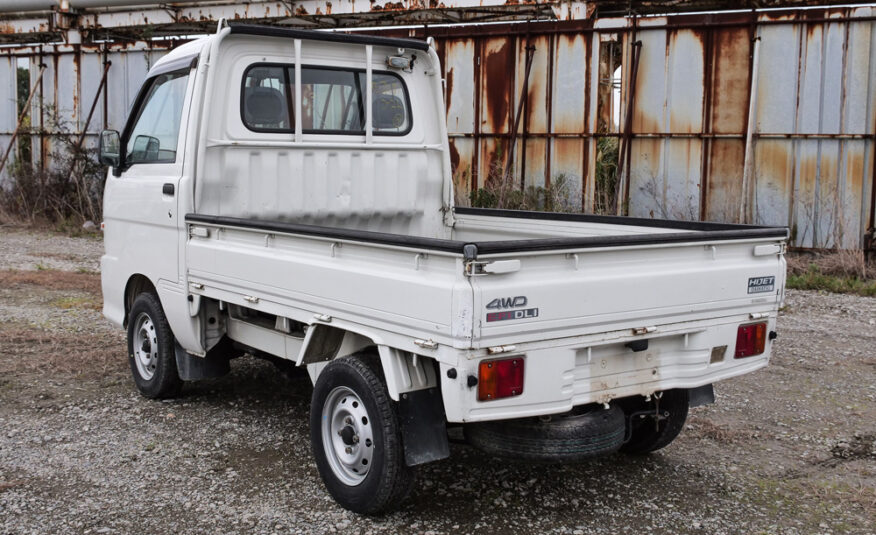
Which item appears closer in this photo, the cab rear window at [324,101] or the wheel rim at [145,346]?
the cab rear window at [324,101]

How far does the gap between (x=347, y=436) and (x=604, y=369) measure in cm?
127

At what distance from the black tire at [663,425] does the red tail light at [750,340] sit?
1.37ft

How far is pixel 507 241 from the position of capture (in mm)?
3496

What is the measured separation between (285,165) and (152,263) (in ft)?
3.79

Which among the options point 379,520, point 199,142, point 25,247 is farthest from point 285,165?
point 25,247

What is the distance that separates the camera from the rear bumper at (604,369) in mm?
3590

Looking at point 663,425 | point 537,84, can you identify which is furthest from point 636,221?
point 537,84

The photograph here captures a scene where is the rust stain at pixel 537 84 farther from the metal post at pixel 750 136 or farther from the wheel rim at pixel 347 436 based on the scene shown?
the wheel rim at pixel 347 436

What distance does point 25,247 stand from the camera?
14586 mm

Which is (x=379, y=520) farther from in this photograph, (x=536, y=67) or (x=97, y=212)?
(x=97, y=212)

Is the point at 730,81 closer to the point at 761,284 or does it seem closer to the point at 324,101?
the point at 324,101

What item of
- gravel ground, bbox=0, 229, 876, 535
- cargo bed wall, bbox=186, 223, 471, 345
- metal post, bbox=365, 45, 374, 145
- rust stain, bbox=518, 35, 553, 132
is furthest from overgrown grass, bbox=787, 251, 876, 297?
cargo bed wall, bbox=186, 223, 471, 345

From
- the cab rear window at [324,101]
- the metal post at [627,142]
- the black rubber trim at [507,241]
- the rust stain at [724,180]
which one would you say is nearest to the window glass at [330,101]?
the cab rear window at [324,101]

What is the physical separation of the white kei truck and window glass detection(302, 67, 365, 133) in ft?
0.04
